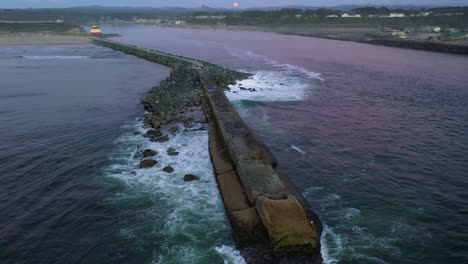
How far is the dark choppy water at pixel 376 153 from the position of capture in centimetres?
1114

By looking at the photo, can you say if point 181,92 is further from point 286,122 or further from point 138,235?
point 138,235

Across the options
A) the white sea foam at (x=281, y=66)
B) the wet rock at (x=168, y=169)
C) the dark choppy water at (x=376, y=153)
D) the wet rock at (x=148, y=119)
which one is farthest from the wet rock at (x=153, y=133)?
the white sea foam at (x=281, y=66)

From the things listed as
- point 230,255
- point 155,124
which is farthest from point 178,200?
point 155,124

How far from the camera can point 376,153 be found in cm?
1777

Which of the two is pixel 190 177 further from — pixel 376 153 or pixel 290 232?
pixel 376 153

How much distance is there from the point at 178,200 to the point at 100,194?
3.58m

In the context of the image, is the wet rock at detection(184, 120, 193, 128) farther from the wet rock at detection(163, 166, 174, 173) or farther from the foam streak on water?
the wet rock at detection(163, 166, 174, 173)

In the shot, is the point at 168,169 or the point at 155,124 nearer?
the point at 168,169

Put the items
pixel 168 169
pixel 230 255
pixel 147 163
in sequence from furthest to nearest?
pixel 147 163 → pixel 168 169 → pixel 230 255

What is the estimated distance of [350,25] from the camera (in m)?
129

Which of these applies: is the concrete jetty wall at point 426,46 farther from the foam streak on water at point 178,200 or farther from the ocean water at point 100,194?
the foam streak on water at point 178,200

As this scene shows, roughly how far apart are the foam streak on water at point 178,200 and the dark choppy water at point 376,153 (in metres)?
3.86

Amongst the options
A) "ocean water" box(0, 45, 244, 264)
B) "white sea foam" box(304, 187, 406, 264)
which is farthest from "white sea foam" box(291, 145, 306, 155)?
"ocean water" box(0, 45, 244, 264)

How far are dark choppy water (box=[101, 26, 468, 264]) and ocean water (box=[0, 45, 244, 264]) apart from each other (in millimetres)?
4599
